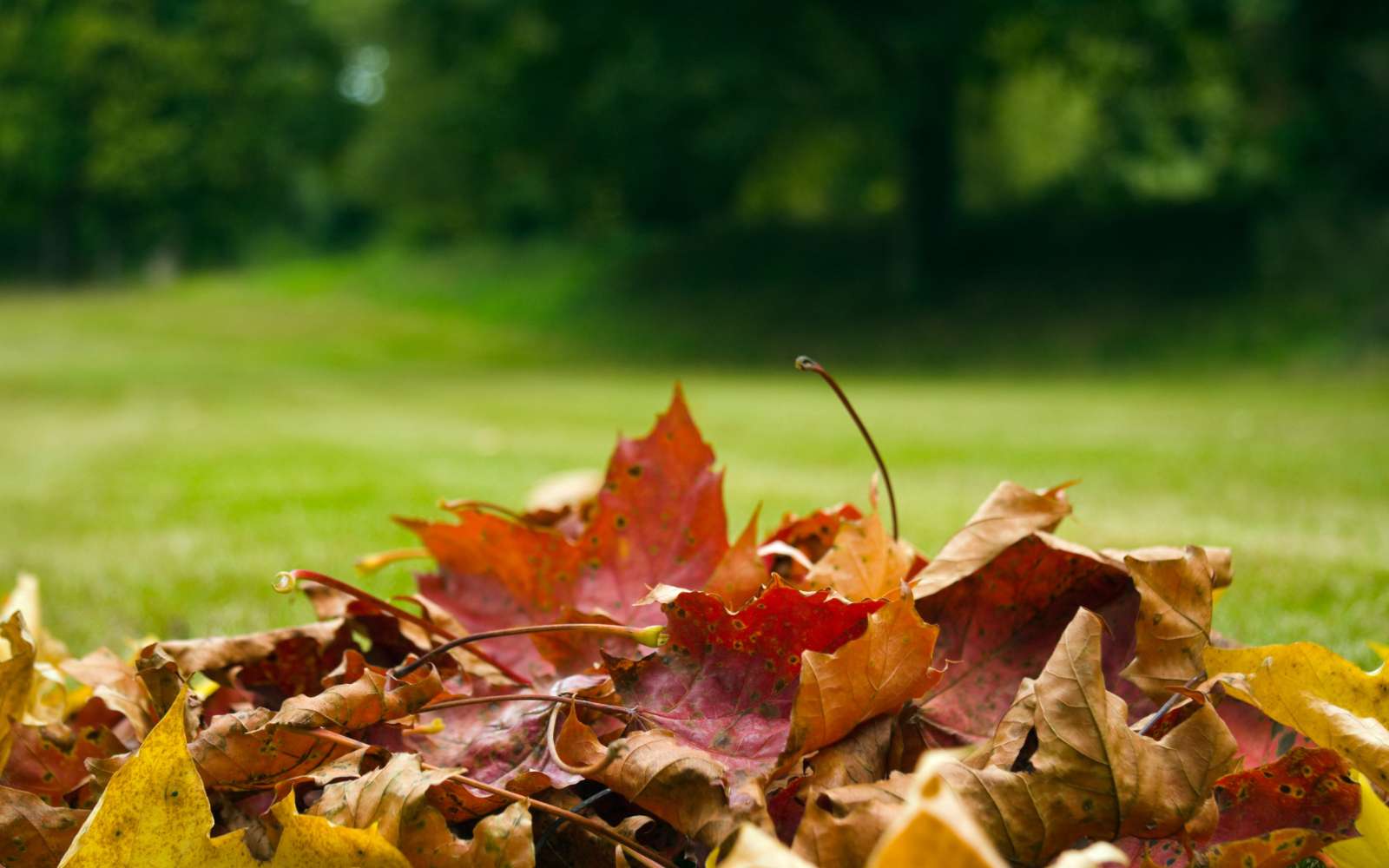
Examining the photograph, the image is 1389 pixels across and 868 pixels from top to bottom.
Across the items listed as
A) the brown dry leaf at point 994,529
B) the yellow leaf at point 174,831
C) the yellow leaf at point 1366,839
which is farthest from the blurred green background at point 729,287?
the yellow leaf at point 174,831

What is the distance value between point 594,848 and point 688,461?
1.16 ft

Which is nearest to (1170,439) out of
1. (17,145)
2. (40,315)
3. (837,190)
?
(837,190)

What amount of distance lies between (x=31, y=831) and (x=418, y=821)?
0.27 m

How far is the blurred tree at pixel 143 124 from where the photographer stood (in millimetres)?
26500

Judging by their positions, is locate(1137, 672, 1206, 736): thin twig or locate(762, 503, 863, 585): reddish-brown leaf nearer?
locate(1137, 672, 1206, 736): thin twig

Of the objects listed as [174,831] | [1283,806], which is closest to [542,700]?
[174,831]

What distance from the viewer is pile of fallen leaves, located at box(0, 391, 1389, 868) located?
0.69 m

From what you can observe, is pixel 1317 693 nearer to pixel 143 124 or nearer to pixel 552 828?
pixel 552 828

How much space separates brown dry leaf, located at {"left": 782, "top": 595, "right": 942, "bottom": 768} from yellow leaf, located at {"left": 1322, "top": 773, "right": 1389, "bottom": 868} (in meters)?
0.24

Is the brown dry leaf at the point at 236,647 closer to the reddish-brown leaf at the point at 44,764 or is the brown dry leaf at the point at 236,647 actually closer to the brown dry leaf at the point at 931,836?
the reddish-brown leaf at the point at 44,764

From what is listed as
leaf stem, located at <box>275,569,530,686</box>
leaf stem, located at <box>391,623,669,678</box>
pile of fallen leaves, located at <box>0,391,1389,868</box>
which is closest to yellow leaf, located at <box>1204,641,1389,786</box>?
pile of fallen leaves, located at <box>0,391,1389,868</box>

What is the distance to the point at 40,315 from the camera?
2212cm

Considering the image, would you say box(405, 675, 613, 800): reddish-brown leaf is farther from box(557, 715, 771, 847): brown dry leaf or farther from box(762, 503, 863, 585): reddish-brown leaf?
box(762, 503, 863, 585): reddish-brown leaf

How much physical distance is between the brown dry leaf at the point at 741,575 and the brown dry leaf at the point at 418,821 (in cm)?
24
